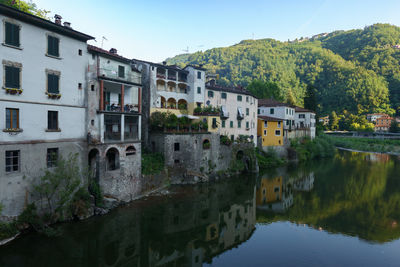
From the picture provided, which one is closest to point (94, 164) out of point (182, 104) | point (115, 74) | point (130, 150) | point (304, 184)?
point (130, 150)

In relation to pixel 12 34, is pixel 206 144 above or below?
below

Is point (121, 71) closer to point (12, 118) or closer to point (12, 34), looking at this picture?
point (12, 34)

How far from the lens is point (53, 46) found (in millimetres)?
19250

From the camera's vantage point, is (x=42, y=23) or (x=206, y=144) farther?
(x=206, y=144)

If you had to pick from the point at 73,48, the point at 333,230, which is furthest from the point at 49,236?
the point at 333,230

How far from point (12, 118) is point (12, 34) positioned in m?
5.95

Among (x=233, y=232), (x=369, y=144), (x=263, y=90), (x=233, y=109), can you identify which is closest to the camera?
(x=233, y=232)

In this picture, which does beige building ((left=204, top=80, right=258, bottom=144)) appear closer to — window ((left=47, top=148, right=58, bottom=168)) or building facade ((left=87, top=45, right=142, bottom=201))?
building facade ((left=87, top=45, right=142, bottom=201))

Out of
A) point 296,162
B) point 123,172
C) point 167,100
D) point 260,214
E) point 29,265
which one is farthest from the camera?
point 296,162

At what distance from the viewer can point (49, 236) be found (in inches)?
677

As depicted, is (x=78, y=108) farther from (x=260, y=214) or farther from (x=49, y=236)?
(x=260, y=214)

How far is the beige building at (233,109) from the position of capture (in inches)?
1666

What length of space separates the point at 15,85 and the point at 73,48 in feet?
19.0

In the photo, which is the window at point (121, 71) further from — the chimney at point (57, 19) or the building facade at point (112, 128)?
the chimney at point (57, 19)
